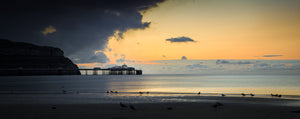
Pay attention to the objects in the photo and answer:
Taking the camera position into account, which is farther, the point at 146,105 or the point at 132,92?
the point at 132,92

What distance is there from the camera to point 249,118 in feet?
37.4

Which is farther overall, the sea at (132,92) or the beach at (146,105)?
the sea at (132,92)

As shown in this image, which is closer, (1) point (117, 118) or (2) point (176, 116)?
(1) point (117, 118)

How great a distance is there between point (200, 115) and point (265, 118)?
3.23 m

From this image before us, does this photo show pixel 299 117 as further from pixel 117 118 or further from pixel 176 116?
pixel 117 118

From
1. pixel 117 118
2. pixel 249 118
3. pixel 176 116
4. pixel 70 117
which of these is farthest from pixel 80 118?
pixel 249 118

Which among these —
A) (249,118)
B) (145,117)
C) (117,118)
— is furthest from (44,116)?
(249,118)

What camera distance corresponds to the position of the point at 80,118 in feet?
36.9

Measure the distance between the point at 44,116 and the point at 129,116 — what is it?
4492mm

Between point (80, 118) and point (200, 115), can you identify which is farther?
point (200, 115)

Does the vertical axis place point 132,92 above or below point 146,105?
below

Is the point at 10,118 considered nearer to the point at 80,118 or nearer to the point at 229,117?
the point at 80,118

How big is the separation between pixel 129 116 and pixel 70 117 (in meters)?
3.01

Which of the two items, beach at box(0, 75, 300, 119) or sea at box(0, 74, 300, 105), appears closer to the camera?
beach at box(0, 75, 300, 119)
